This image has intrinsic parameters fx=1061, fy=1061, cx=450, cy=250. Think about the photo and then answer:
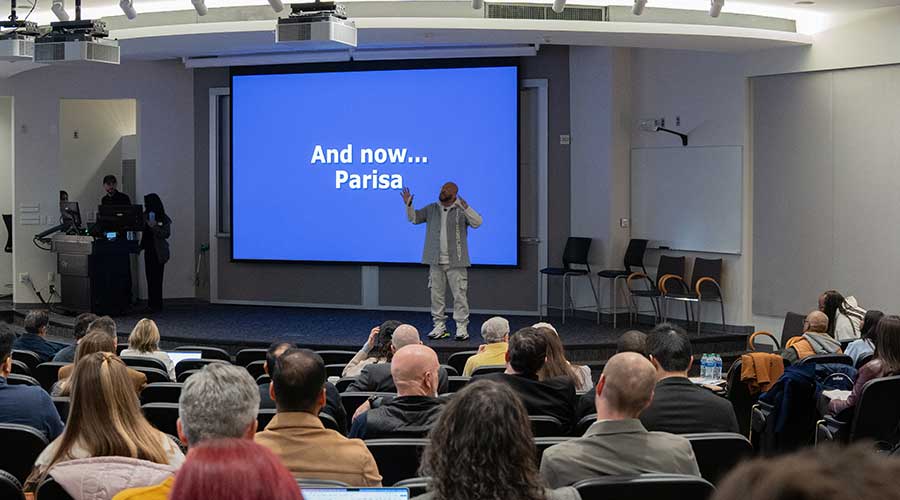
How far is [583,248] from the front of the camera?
12.2 m

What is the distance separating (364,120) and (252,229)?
2077 mm

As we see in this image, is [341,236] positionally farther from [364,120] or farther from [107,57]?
[107,57]

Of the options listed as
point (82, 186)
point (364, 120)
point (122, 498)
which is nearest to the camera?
point (122, 498)

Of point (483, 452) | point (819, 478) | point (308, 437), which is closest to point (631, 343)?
point (308, 437)

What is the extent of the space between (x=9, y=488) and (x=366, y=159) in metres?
10.1

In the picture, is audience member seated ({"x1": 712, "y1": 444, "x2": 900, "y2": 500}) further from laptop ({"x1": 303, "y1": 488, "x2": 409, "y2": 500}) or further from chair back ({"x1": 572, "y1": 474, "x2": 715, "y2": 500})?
chair back ({"x1": 572, "y1": 474, "x2": 715, "y2": 500})

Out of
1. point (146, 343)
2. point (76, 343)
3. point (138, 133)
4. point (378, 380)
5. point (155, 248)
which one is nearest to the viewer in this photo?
point (378, 380)

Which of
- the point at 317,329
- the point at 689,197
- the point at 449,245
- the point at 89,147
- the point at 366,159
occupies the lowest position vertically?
the point at 317,329

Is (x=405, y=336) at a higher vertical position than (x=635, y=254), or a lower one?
lower

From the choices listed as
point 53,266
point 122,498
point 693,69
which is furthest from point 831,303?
point 53,266

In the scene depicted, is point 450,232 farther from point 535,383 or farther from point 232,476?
point 232,476

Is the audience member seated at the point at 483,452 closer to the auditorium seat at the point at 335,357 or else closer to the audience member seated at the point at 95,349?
the audience member seated at the point at 95,349

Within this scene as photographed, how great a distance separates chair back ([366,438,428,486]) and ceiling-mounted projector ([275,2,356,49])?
13.9ft

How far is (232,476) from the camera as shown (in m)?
1.42
